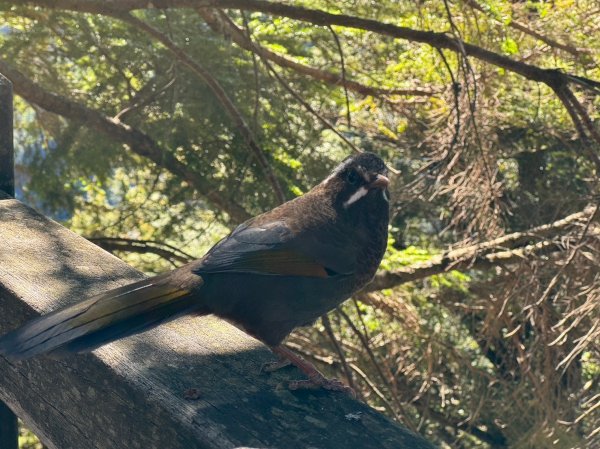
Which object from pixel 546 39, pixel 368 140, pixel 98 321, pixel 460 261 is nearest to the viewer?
pixel 98 321

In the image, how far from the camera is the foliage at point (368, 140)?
5.56 m

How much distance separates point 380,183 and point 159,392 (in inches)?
61.5

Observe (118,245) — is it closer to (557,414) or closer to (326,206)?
(557,414)

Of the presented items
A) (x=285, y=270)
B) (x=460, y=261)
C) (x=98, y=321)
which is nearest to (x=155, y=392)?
(x=98, y=321)

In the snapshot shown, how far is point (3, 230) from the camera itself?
8.29 ft

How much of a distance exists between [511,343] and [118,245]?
336 centimetres

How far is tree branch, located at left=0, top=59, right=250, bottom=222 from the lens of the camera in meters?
5.71

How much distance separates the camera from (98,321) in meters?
1.96

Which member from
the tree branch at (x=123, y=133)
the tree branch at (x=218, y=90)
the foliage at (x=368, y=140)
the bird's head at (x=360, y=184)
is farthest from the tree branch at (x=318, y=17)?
the bird's head at (x=360, y=184)

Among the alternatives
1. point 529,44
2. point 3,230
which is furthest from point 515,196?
point 3,230

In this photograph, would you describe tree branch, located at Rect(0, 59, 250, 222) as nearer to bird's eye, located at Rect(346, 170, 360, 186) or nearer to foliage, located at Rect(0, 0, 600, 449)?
foliage, located at Rect(0, 0, 600, 449)

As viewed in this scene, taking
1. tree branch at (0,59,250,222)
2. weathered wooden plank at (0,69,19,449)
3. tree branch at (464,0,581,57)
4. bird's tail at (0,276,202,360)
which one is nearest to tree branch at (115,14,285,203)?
tree branch at (0,59,250,222)

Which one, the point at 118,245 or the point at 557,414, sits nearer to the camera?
the point at 557,414

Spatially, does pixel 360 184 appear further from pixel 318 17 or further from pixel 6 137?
pixel 318 17
